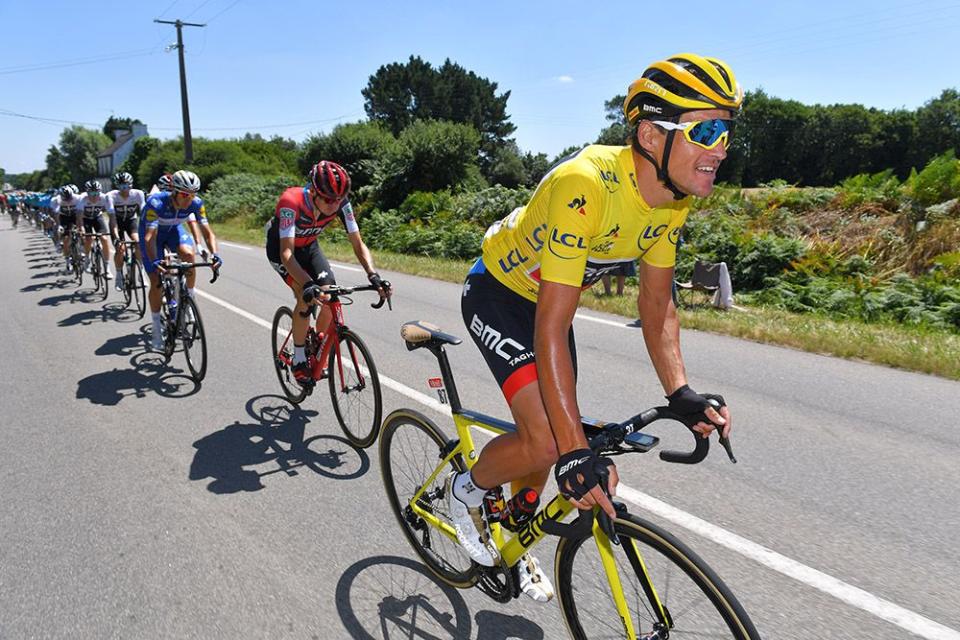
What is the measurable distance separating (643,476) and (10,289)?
13.7 m

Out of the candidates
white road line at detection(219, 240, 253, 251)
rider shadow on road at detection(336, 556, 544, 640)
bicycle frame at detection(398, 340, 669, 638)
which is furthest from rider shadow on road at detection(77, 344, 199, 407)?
white road line at detection(219, 240, 253, 251)

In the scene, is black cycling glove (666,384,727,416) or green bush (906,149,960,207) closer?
black cycling glove (666,384,727,416)

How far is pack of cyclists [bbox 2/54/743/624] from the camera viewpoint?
207 centimetres

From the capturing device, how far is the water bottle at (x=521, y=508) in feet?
8.25

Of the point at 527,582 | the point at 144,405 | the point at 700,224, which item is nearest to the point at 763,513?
the point at 527,582

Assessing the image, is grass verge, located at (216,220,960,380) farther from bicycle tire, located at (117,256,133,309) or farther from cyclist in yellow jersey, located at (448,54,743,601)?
bicycle tire, located at (117,256,133,309)

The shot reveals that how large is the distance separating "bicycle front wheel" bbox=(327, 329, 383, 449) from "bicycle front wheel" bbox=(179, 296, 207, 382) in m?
2.01

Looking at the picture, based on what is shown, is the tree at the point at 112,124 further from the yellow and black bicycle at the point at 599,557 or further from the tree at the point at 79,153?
the yellow and black bicycle at the point at 599,557

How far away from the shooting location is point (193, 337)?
6508 millimetres

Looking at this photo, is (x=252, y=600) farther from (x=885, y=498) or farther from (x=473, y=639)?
(x=885, y=498)

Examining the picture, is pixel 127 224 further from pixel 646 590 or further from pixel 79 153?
pixel 79 153

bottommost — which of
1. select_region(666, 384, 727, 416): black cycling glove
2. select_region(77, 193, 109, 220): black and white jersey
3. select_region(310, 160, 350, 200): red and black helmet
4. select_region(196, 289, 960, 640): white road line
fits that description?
select_region(196, 289, 960, 640): white road line

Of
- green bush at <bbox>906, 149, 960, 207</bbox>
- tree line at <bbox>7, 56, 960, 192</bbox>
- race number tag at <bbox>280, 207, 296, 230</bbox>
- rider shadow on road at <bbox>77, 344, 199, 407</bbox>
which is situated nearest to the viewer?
race number tag at <bbox>280, 207, 296, 230</bbox>

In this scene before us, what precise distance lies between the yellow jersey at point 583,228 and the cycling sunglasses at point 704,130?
0.25 m
